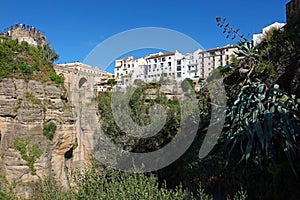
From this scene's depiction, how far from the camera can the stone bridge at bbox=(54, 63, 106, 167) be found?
20688 millimetres

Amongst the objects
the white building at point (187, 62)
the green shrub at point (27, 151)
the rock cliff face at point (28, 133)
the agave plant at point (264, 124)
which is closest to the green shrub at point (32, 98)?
the rock cliff face at point (28, 133)

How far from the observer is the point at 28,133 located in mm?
15195

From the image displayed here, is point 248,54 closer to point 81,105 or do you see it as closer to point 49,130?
point 49,130

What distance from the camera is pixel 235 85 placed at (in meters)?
9.17

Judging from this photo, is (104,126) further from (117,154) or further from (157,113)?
(157,113)

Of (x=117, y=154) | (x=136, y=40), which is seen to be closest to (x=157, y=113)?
(x=117, y=154)

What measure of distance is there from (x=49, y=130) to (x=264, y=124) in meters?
12.7

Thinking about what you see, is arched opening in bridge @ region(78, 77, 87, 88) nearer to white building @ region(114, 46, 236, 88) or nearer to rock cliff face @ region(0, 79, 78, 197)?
rock cliff face @ region(0, 79, 78, 197)

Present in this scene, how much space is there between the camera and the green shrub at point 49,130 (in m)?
15.8

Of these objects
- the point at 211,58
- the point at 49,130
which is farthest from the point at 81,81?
the point at 211,58

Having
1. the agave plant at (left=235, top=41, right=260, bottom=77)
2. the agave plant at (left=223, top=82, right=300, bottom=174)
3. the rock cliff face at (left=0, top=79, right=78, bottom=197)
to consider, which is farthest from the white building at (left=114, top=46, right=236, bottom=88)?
the agave plant at (left=223, top=82, right=300, bottom=174)

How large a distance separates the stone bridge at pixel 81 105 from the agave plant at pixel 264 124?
1315 centimetres

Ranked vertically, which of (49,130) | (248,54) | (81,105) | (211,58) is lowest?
(49,130)

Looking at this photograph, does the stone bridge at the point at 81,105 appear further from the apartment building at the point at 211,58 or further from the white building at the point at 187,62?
the apartment building at the point at 211,58
